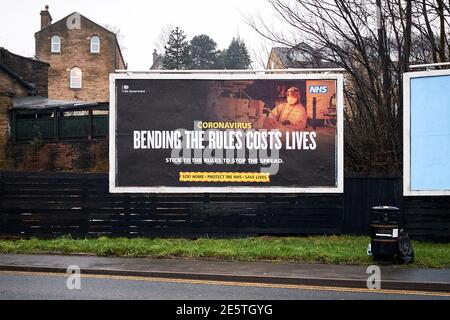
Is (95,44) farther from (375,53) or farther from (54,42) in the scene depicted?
(375,53)

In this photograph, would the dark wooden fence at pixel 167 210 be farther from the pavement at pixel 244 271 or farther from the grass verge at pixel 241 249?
the pavement at pixel 244 271

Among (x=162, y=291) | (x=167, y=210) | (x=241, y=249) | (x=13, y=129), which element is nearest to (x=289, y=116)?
(x=167, y=210)

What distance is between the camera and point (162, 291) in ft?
34.0

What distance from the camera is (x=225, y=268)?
1257 centimetres

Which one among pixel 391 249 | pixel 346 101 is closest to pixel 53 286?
pixel 391 249

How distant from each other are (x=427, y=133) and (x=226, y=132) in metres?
5.50

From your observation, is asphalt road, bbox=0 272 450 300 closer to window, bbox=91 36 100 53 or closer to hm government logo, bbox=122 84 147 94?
hm government logo, bbox=122 84 147 94

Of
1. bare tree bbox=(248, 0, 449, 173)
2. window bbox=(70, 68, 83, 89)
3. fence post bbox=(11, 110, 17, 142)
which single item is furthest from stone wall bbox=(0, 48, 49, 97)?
bare tree bbox=(248, 0, 449, 173)

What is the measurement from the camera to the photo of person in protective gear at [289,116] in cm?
1733

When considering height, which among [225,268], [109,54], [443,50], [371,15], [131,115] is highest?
[109,54]

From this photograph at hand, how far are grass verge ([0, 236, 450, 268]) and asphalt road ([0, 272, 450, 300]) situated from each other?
2.57 meters
